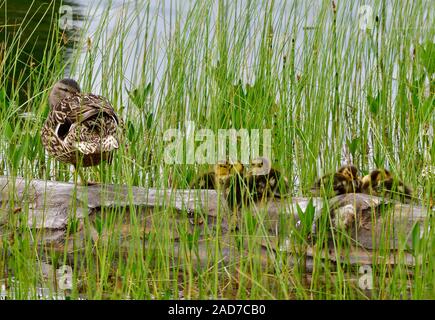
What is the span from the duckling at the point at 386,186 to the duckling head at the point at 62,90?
2.08m

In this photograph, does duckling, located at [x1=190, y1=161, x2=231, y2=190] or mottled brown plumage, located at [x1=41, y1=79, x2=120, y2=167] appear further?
mottled brown plumage, located at [x1=41, y1=79, x2=120, y2=167]

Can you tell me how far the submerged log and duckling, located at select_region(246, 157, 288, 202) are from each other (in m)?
0.09

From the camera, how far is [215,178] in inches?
239

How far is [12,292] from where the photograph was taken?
5.11 metres

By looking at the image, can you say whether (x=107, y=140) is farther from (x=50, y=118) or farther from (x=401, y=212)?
(x=401, y=212)

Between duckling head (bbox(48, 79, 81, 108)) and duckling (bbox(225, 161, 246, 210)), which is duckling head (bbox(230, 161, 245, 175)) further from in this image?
duckling head (bbox(48, 79, 81, 108))

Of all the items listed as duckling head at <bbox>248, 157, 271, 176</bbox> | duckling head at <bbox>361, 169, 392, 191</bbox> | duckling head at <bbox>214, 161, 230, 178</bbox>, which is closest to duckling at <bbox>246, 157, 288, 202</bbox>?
duckling head at <bbox>248, 157, 271, 176</bbox>

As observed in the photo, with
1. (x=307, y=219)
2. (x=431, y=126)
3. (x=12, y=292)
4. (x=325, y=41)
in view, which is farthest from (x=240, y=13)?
(x=12, y=292)

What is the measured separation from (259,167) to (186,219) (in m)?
0.62

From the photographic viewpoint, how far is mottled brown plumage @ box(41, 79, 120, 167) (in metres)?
5.98

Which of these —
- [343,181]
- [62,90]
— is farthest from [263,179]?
[62,90]

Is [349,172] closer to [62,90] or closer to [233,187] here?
[233,187]
